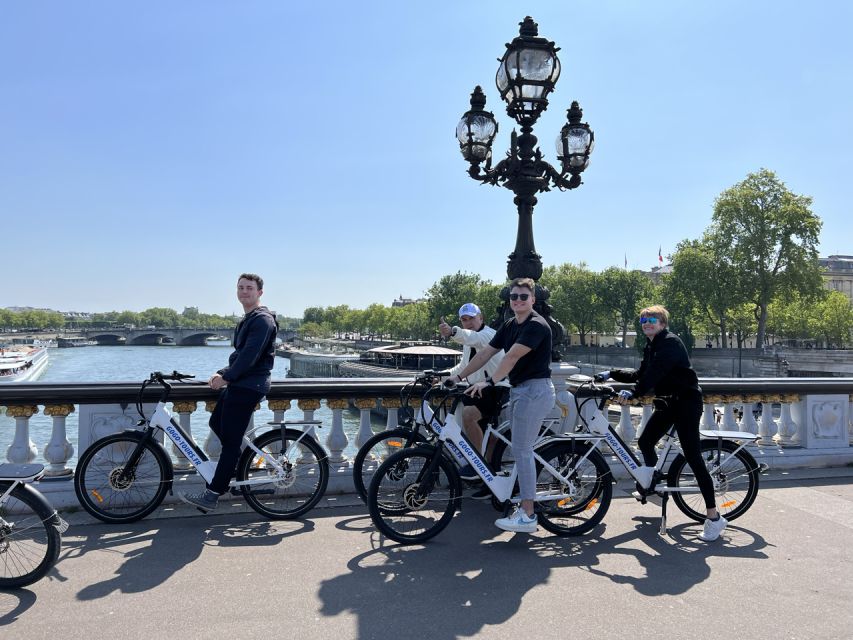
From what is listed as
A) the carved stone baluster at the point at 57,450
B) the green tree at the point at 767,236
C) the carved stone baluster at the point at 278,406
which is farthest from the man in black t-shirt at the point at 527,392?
the green tree at the point at 767,236

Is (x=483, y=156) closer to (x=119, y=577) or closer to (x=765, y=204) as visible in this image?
(x=119, y=577)

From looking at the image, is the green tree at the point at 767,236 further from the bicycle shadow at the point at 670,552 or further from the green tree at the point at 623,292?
the bicycle shadow at the point at 670,552

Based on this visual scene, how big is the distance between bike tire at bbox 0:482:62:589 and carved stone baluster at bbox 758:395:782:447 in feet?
21.5

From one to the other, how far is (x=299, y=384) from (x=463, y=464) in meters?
1.85

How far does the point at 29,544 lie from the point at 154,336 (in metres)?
158

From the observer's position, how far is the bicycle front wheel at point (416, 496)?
4566mm

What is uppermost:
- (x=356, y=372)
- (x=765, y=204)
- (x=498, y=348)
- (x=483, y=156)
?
(x=765, y=204)

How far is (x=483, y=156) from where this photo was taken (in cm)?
777

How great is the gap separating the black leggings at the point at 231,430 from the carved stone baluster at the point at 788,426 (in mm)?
5742

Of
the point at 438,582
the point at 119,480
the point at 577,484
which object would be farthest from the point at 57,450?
the point at 577,484

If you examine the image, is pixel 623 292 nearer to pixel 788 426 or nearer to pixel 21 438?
pixel 788 426

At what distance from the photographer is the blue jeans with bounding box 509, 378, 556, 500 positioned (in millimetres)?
4543

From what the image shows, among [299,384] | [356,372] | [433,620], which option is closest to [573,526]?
[433,620]

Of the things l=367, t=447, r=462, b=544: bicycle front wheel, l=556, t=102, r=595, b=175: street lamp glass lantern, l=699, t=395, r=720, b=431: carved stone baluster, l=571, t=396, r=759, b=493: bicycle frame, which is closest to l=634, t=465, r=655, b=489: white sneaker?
l=571, t=396, r=759, b=493: bicycle frame
